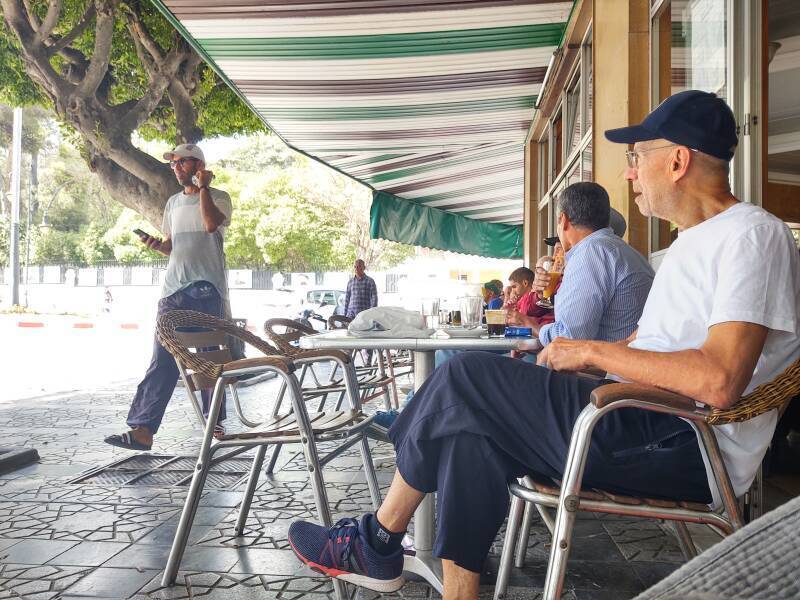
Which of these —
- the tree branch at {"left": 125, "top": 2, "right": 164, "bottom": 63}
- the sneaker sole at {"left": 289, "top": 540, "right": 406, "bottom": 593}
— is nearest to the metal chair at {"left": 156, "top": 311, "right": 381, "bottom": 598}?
the sneaker sole at {"left": 289, "top": 540, "right": 406, "bottom": 593}

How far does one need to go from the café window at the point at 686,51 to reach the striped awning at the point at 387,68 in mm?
1447

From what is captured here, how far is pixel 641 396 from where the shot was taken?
1540 mm

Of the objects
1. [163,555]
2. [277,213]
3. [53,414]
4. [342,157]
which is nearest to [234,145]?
[277,213]

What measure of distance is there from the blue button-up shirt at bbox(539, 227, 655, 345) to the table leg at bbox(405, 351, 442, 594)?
0.51 metres

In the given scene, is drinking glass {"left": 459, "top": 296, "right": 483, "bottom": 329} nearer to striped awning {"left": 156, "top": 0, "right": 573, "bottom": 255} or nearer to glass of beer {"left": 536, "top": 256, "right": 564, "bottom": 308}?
glass of beer {"left": 536, "top": 256, "right": 564, "bottom": 308}

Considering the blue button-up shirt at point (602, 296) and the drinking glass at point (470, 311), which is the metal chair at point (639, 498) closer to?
the blue button-up shirt at point (602, 296)

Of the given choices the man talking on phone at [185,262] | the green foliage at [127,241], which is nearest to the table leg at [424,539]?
the man talking on phone at [185,262]

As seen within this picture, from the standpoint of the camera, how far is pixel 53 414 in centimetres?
623

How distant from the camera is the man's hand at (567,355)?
184cm

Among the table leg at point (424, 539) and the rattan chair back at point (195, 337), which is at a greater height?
the rattan chair back at point (195, 337)

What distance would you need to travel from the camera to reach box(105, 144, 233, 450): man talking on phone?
4344 mm

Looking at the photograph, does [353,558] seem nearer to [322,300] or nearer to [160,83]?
[160,83]

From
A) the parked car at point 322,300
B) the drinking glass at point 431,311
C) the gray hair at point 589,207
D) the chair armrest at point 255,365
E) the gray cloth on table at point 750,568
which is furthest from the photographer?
the parked car at point 322,300

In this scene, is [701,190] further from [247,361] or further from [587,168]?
[587,168]
